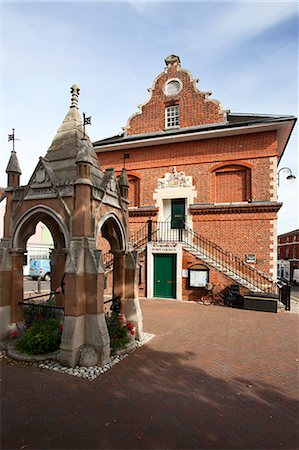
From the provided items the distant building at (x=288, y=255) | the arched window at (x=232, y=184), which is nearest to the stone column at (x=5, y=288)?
the arched window at (x=232, y=184)

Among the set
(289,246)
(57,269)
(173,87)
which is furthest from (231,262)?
(289,246)

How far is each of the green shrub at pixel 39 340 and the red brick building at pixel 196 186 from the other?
9.07 meters

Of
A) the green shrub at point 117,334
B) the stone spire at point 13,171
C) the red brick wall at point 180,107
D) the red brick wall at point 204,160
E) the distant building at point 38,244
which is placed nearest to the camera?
the green shrub at point 117,334

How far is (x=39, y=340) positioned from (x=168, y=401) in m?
3.52

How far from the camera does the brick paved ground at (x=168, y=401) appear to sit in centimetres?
376

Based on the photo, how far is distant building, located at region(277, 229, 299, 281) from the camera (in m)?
39.8

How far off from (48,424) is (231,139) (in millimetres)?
16069

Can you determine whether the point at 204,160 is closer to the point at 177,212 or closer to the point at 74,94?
the point at 177,212

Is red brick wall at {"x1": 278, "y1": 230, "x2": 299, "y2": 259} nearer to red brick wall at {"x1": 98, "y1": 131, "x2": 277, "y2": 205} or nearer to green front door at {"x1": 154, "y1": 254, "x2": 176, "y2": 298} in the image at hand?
red brick wall at {"x1": 98, "y1": 131, "x2": 277, "y2": 205}

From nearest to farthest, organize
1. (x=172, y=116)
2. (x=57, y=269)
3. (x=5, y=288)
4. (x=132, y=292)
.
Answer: (x=5, y=288) < (x=132, y=292) < (x=57, y=269) < (x=172, y=116)

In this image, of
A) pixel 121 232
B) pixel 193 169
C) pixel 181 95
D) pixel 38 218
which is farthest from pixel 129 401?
pixel 181 95

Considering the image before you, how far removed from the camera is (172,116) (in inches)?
710

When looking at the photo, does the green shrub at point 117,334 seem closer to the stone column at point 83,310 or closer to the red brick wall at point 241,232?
the stone column at point 83,310

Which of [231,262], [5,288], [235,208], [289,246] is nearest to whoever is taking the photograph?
[5,288]
